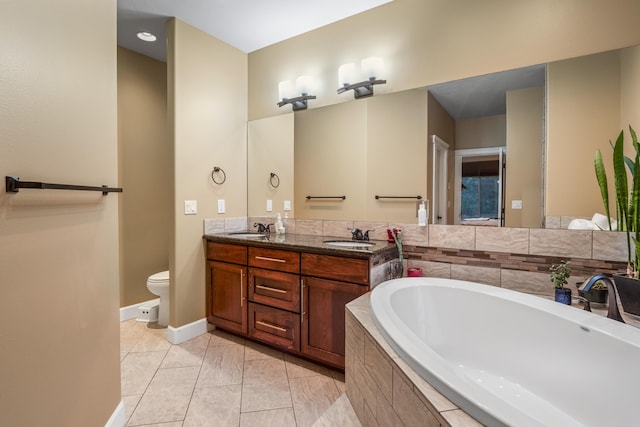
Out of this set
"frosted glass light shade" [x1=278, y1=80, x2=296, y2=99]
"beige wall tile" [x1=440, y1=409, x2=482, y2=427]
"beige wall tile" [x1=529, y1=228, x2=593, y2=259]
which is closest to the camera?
"beige wall tile" [x1=440, y1=409, x2=482, y2=427]

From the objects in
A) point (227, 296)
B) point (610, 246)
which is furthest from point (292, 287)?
point (610, 246)

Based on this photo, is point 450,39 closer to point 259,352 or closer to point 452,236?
point 452,236

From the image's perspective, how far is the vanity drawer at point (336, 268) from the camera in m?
1.87

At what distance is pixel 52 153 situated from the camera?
3.75 feet

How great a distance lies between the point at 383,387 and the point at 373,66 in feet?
7.08

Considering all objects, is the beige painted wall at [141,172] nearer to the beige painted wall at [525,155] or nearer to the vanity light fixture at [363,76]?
the vanity light fixture at [363,76]

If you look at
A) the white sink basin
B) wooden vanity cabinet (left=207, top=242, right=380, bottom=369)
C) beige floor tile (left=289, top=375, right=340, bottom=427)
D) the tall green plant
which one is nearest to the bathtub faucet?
the tall green plant

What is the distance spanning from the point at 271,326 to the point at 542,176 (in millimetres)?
2067

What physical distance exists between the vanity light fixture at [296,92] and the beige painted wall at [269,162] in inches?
4.6

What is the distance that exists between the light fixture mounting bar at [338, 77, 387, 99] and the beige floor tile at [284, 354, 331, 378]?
6.85ft

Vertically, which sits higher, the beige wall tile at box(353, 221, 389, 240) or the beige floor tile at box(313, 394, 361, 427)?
the beige wall tile at box(353, 221, 389, 240)

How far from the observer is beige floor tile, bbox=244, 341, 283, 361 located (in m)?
2.32

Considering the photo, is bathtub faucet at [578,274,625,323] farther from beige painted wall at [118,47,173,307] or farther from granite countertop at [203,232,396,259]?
beige painted wall at [118,47,173,307]

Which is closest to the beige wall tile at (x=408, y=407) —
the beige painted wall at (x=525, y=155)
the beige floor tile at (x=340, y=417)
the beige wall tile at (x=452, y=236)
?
the beige floor tile at (x=340, y=417)
